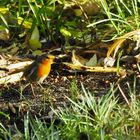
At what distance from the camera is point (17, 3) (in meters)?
6.32

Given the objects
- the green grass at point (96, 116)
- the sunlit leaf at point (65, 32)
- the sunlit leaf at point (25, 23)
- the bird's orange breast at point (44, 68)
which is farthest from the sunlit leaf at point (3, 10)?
the bird's orange breast at point (44, 68)

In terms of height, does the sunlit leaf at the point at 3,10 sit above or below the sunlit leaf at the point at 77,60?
above

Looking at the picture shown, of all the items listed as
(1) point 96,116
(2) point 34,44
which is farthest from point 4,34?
(1) point 96,116

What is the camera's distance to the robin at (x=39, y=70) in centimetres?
506

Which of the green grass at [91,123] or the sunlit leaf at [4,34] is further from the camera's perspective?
the sunlit leaf at [4,34]

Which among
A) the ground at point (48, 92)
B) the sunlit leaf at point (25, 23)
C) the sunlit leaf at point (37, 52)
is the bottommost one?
the ground at point (48, 92)

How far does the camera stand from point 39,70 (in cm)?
505

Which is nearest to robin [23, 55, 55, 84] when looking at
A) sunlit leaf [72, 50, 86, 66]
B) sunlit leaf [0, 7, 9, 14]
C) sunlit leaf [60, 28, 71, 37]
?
sunlit leaf [72, 50, 86, 66]

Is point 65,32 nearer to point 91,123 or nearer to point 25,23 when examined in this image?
point 25,23

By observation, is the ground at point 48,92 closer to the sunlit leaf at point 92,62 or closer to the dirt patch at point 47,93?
the dirt patch at point 47,93

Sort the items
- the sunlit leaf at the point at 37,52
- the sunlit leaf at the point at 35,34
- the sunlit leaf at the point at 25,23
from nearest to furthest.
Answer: the sunlit leaf at the point at 37,52 → the sunlit leaf at the point at 35,34 → the sunlit leaf at the point at 25,23

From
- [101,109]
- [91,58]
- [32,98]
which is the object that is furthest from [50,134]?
[91,58]

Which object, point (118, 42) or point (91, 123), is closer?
point (91, 123)

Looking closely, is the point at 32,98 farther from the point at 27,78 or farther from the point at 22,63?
Result: the point at 22,63
